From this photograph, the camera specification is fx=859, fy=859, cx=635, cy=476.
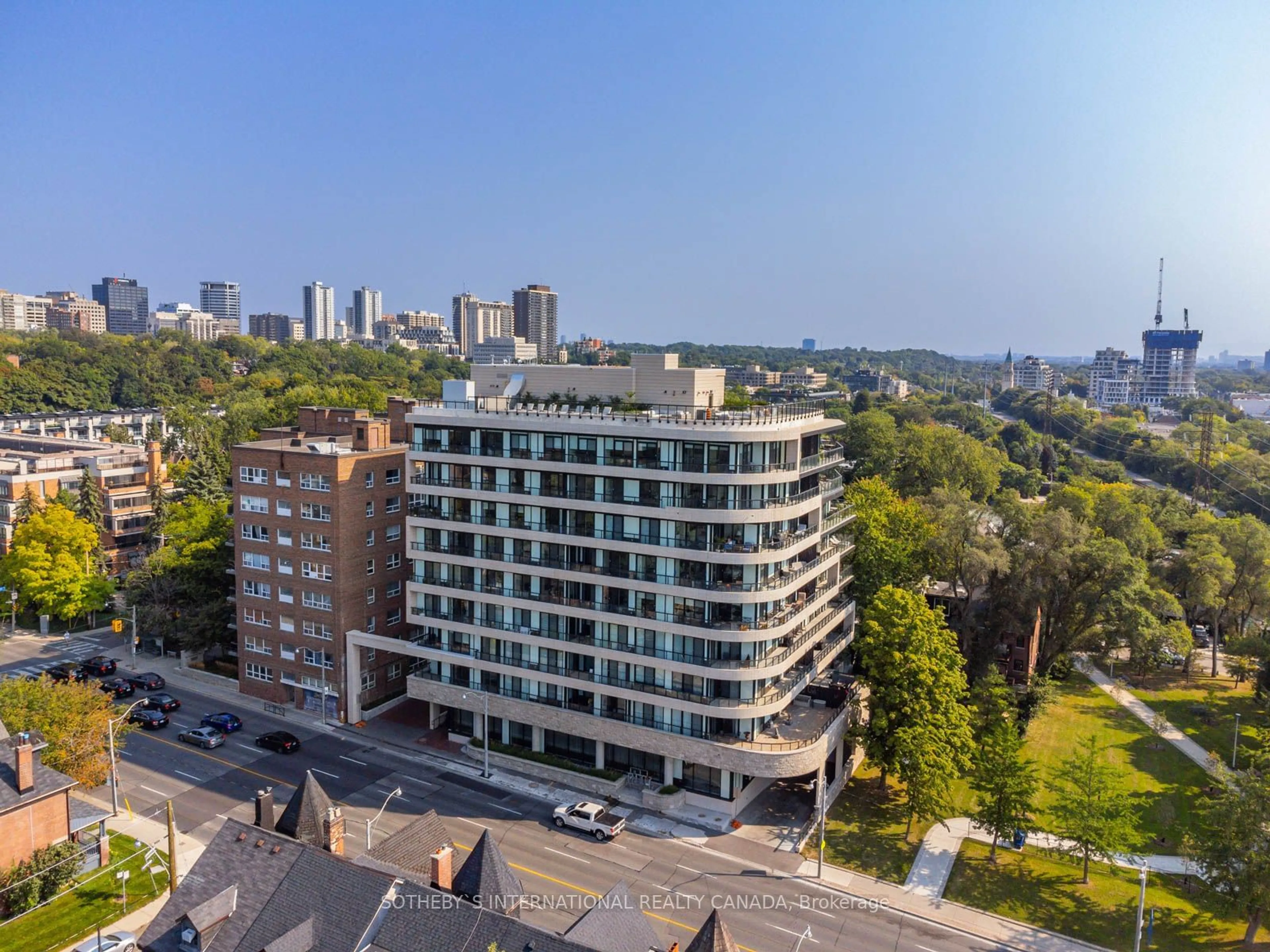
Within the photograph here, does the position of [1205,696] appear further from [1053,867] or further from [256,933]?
[256,933]

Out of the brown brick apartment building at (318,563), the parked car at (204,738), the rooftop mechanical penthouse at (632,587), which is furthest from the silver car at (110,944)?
the brown brick apartment building at (318,563)

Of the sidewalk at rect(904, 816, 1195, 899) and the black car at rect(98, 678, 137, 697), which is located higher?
the black car at rect(98, 678, 137, 697)

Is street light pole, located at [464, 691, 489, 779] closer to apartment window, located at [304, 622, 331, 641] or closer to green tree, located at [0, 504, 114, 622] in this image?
apartment window, located at [304, 622, 331, 641]

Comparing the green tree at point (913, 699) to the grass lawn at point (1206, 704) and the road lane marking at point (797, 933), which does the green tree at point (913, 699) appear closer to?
the road lane marking at point (797, 933)

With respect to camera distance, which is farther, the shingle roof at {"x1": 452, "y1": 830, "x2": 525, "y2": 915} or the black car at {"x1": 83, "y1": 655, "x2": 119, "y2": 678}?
the black car at {"x1": 83, "y1": 655, "x2": 119, "y2": 678}

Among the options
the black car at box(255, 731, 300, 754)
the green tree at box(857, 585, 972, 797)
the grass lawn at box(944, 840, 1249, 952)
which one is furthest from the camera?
the black car at box(255, 731, 300, 754)

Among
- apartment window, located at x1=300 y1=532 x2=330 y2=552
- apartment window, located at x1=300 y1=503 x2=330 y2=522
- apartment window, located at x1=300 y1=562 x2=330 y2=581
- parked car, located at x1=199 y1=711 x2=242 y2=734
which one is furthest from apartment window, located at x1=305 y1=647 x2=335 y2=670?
apartment window, located at x1=300 y1=503 x2=330 y2=522
